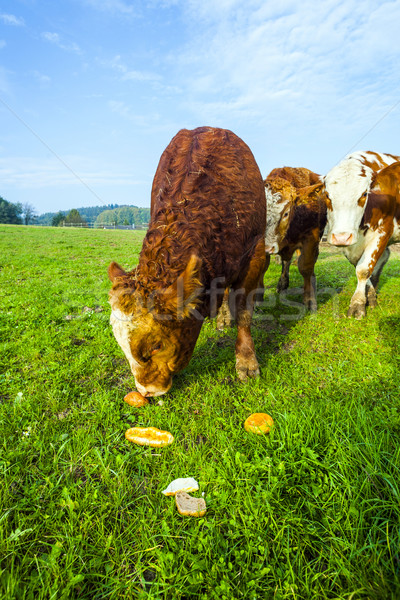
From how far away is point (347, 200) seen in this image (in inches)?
214

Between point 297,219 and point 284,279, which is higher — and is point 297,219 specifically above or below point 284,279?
above

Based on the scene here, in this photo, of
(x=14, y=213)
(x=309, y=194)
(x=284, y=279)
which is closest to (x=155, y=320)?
(x=309, y=194)

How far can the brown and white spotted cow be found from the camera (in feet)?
17.8

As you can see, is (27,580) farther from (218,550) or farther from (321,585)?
(321,585)

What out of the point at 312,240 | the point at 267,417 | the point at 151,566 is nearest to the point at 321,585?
the point at 151,566

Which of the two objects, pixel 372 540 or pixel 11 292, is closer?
pixel 372 540

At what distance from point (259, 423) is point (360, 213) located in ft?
14.7

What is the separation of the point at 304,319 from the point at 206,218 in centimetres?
382

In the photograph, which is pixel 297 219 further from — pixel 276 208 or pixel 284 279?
pixel 284 279

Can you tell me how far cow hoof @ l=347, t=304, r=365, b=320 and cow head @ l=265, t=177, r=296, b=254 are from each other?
6.11 ft

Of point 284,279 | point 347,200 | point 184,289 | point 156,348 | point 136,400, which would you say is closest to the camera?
point 184,289

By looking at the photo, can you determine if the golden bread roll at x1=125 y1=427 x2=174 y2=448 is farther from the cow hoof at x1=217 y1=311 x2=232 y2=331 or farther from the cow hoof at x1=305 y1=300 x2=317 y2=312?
the cow hoof at x1=305 y1=300 x2=317 y2=312

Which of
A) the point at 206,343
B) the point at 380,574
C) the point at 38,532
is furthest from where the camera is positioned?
the point at 206,343

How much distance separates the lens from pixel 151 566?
173 cm
